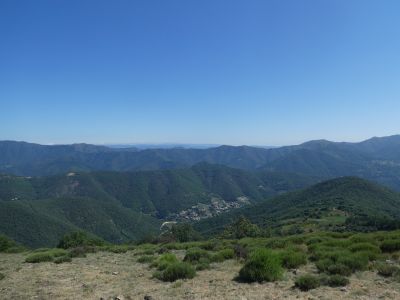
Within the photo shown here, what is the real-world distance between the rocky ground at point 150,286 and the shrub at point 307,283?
0.25 metres

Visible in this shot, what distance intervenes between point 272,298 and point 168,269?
15.9ft

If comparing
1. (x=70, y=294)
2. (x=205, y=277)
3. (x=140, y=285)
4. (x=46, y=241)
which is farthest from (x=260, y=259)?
(x=46, y=241)

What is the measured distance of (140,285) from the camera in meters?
13.5

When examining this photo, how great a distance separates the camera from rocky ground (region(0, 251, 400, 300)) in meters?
Result: 11.3

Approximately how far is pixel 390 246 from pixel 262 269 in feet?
23.8

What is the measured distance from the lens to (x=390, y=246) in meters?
16.5

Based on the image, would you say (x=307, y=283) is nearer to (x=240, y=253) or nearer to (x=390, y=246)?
(x=240, y=253)

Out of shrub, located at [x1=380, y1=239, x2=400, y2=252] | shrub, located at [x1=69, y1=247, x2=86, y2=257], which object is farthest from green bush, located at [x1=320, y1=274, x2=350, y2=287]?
shrub, located at [x1=69, y1=247, x2=86, y2=257]

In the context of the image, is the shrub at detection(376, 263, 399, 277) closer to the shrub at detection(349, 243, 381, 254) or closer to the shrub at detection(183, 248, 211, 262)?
the shrub at detection(349, 243, 381, 254)

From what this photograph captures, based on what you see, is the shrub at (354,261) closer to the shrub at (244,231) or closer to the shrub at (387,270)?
the shrub at (387,270)

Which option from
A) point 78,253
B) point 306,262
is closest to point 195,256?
point 306,262

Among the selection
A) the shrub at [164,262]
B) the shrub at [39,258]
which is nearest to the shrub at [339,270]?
the shrub at [164,262]

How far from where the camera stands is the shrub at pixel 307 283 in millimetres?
11680

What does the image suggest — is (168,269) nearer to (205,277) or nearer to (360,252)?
(205,277)
